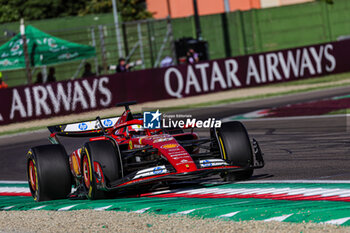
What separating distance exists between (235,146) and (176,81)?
16379mm

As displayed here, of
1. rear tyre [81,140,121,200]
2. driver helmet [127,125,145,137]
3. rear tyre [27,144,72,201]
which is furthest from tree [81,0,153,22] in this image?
rear tyre [81,140,121,200]

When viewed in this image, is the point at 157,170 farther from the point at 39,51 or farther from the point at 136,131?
the point at 39,51

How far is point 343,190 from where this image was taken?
7090 millimetres

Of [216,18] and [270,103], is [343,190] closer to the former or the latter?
[270,103]

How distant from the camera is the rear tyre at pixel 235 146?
8219mm

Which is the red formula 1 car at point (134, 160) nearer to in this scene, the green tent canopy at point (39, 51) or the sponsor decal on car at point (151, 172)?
the sponsor decal on car at point (151, 172)

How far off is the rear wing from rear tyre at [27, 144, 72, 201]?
2.34 ft

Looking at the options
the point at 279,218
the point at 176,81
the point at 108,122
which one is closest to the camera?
the point at 279,218

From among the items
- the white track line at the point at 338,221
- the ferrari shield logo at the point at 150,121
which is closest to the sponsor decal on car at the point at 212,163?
the ferrari shield logo at the point at 150,121

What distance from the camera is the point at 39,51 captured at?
959 inches

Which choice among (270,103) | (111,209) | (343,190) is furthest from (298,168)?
(270,103)

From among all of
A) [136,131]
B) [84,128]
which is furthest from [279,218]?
[84,128]

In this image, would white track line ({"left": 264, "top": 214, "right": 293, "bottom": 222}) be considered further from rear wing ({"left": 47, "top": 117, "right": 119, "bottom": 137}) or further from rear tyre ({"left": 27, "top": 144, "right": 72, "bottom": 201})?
rear wing ({"left": 47, "top": 117, "right": 119, "bottom": 137})

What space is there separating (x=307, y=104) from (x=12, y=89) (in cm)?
842
